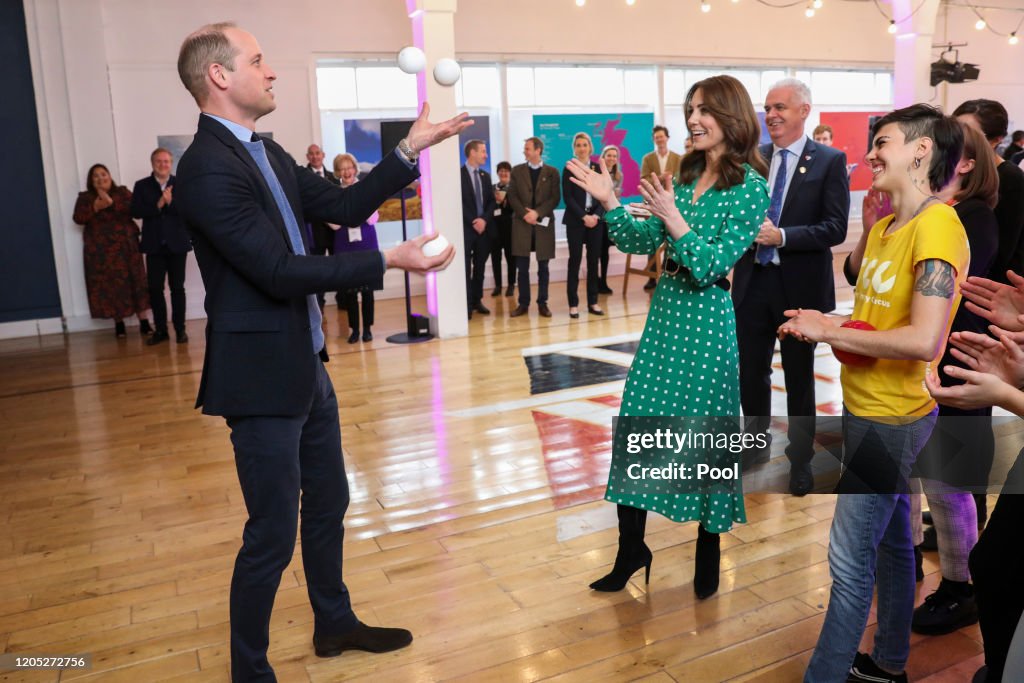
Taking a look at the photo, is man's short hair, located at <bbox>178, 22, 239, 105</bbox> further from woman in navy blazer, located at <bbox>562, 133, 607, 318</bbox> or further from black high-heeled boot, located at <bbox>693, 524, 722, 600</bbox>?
woman in navy blazer, located at <bbox>562, 133, 607, 318</bbox>

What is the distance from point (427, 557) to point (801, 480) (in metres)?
1.87

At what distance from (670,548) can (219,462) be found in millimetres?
2553

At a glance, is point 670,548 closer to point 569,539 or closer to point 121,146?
point 569,539

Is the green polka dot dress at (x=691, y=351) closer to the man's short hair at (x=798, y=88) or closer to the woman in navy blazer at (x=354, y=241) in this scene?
the man's short hair at (x=798, y=88)

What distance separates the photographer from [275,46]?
966cm

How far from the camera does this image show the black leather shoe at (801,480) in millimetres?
3871

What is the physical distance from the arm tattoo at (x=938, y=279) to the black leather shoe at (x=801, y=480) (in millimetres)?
2069

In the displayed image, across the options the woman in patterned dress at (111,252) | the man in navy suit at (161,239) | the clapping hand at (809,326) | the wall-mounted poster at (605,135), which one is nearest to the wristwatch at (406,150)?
the clapping hand at (809,326)

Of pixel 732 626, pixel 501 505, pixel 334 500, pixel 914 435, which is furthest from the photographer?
pixel 501 505

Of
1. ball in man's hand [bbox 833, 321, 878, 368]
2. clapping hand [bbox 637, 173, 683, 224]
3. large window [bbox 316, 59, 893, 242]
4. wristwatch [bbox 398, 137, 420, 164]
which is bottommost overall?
ball in man's hand [bbox 833, 321, 878, 368]

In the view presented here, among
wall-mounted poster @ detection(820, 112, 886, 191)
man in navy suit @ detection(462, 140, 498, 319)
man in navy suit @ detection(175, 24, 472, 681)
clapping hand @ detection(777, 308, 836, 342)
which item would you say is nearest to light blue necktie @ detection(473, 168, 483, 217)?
man in navy suit @ detection(462, 140, 498, 319)

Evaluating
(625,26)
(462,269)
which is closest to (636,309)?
(462,269)

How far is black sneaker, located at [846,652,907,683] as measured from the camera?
2.32 m

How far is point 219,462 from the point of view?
453 cm
